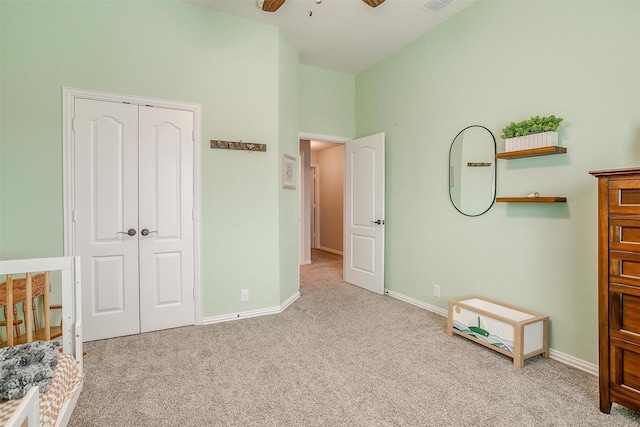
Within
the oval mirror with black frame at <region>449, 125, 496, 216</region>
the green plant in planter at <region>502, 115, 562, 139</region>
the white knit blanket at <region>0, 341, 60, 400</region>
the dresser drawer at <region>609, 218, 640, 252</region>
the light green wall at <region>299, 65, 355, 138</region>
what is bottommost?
the white knit blanket at <region>0, 341, 60, 400</region>

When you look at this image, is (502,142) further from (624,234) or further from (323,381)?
(323,381)

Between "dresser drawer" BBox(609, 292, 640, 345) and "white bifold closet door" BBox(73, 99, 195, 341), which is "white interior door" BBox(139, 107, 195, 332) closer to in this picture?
"white bifold closet door" BBox(73, 99, 195, 341)

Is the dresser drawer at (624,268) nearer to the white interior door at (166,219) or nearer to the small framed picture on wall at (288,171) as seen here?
the small framed picture on wall at (288,171)

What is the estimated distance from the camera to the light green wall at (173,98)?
98.2 inches

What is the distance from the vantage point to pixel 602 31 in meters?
2.15

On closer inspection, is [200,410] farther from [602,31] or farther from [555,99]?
[602,31]

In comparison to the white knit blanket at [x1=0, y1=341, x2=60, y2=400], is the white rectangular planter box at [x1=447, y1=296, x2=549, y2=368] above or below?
below

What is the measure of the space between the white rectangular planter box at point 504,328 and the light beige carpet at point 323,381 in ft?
0.29

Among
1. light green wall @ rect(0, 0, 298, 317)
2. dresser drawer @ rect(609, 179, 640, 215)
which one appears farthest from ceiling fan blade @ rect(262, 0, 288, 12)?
dresser drawer @ rect(609, 179, 640, 215)

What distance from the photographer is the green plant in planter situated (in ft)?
7.55

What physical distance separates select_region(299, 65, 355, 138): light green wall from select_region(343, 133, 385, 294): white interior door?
34cm

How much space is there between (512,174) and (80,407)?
3484 mm

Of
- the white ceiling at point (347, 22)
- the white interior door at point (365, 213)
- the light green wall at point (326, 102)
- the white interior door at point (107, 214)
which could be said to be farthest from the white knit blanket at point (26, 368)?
the light green wall at point (326, 102)

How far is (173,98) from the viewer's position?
295 centimetres
